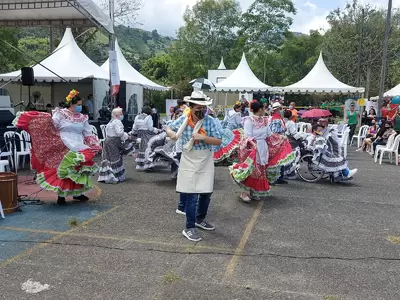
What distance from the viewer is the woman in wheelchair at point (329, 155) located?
8875mm

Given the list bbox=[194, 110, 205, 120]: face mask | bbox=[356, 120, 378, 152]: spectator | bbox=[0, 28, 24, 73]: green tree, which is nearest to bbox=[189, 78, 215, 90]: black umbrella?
bbox=[194, 110, 205, 120]: face mask

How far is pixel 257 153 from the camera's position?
7016 millimetres

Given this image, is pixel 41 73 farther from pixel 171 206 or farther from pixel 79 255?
pixel 79 255

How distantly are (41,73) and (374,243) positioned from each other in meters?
15.5

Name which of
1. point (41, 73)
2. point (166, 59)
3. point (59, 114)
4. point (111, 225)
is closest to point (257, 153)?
point (111, 225)

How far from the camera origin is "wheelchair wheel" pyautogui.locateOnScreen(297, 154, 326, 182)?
916 centimetres

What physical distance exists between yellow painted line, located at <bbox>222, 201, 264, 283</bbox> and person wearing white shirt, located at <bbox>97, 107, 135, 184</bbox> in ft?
10.5

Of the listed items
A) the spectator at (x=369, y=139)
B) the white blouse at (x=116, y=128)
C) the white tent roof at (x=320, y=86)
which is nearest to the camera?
the white blouse at (x=116, y=128)

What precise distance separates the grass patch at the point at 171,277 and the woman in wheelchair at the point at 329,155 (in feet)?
18.5

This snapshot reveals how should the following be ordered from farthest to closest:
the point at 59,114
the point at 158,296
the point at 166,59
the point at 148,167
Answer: the point at 166,59
the point at 148,167
the point at 59,114
the point at 158,296

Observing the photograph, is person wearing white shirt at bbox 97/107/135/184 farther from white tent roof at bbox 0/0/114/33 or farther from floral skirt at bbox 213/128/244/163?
white tent roof at bbox 0/0/114/33

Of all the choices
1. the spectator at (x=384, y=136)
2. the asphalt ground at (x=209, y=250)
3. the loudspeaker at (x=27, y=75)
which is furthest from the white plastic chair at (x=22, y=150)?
the spectator at (x=384, y=136)

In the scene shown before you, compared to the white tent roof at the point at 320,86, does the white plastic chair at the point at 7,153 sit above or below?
below

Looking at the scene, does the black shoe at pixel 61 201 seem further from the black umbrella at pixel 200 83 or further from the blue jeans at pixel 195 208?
the black umbrella at pixel 200 83
